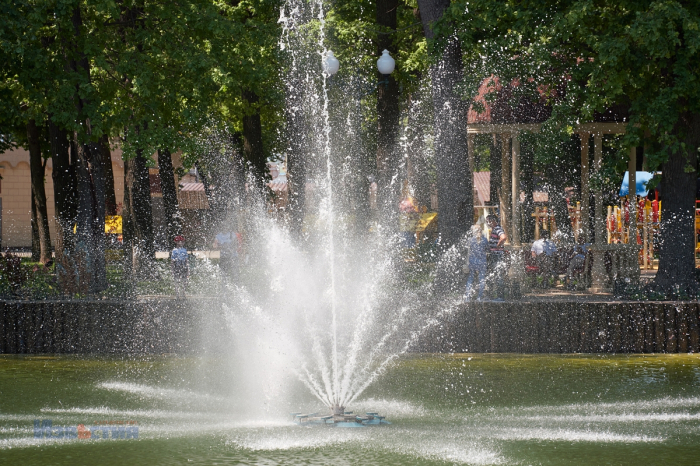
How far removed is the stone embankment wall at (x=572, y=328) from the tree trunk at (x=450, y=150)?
10.2ft

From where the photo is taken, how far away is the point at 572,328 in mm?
15359

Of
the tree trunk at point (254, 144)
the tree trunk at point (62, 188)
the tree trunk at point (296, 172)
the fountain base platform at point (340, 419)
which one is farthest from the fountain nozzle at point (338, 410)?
the tree trunk at point (254, 144)

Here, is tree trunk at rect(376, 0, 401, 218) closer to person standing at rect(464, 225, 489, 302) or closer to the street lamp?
the street lamp

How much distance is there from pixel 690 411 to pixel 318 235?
16.6 meters

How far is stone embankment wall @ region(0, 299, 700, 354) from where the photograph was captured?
601 inches

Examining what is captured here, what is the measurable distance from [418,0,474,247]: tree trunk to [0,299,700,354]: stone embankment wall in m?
3.11

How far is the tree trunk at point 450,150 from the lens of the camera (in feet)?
59.7

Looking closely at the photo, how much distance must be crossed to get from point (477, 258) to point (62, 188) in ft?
39.8

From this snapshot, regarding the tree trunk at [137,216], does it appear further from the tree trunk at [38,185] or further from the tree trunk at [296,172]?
the tree trunk at [296,172]

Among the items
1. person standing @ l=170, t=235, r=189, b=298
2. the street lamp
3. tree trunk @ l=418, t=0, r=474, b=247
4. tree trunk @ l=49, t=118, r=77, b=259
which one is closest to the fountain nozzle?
tree trunk @ l=418, t=0, r=474, b=247

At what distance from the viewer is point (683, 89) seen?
1714 cm

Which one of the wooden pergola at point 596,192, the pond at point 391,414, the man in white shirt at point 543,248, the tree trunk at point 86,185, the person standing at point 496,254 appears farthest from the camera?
the man in white shirt at point 543,248

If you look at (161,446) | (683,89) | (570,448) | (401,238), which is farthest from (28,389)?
(401,238)

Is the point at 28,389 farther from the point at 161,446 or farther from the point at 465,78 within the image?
the point at 465,78
